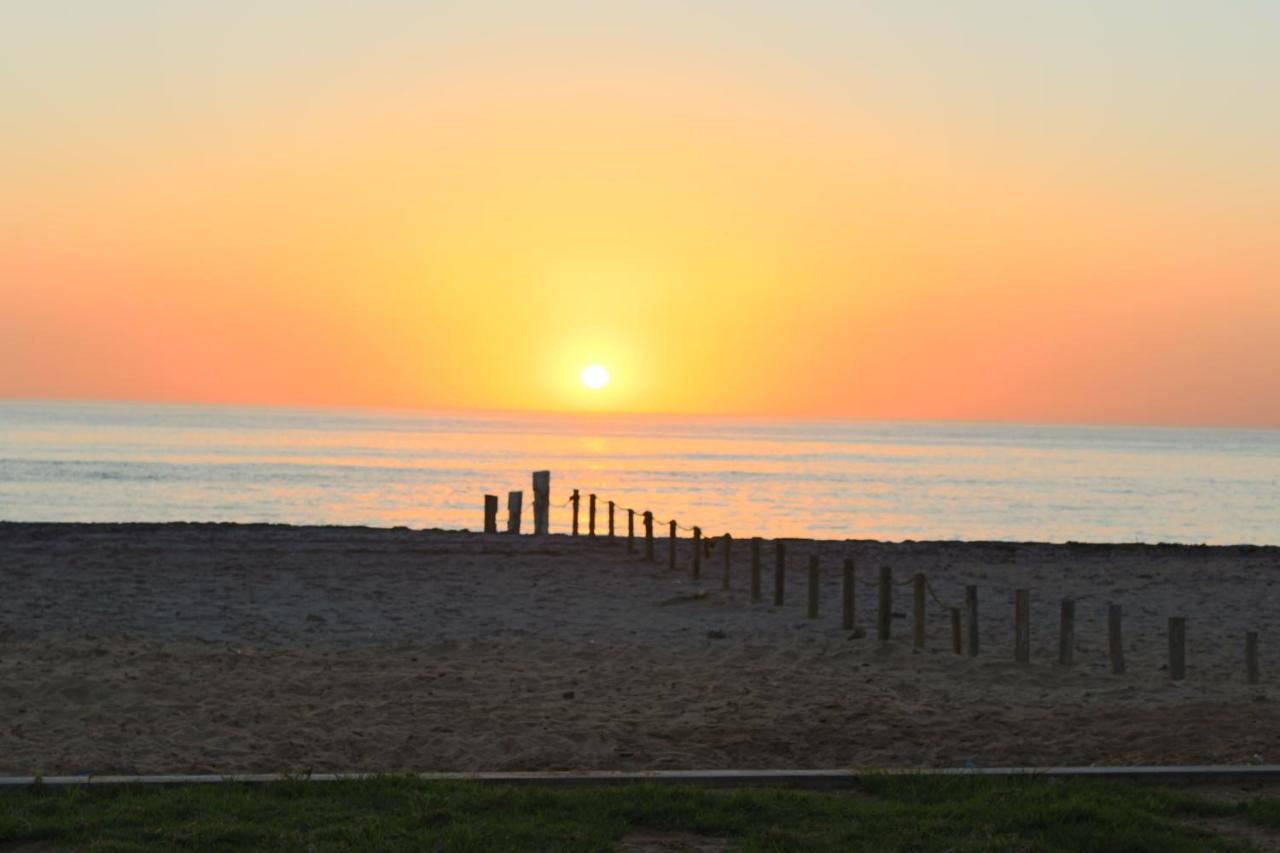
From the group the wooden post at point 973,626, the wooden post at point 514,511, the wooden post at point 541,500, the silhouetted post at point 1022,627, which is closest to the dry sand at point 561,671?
the silhouetted post at point 1022,627

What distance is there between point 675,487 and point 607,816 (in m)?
72.7

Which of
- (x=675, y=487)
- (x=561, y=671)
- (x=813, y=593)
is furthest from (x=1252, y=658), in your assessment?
(x=675, y=487)

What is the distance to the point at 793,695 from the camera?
1338 centimetres

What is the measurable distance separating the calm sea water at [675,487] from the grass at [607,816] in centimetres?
3991

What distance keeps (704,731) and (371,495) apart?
190ft

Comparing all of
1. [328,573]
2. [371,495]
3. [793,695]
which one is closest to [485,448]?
[371,495]

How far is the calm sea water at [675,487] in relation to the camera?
55781 millimetres

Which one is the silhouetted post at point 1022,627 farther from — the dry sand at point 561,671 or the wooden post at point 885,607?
the wooden post at point 885,607

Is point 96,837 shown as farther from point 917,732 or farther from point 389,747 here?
point 917,732

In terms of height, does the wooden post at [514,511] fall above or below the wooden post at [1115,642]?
above

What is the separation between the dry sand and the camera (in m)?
11.1

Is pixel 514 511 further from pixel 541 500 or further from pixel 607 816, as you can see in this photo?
pixel 607 816

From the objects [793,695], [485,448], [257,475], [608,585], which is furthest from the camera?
[485,448]

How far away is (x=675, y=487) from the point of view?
266 ft
